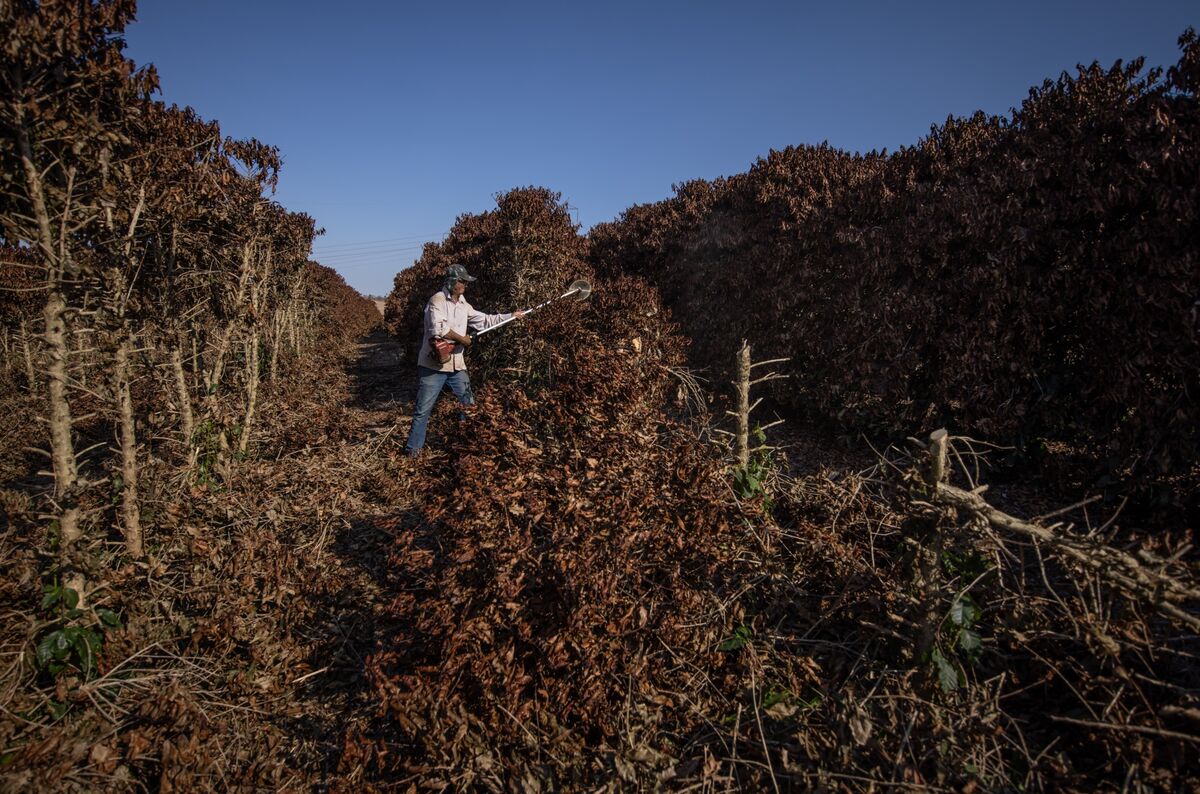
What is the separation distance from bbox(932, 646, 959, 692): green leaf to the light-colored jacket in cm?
482

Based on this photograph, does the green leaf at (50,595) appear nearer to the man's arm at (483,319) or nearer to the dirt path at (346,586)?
the dirt path at (346,586)

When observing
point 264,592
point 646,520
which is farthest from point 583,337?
point 264,592

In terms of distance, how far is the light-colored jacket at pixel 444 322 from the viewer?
5.60 m

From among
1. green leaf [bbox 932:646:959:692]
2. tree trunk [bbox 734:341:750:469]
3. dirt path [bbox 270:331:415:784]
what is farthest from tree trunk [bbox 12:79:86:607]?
green leaf [bbox 932:646:959:692]

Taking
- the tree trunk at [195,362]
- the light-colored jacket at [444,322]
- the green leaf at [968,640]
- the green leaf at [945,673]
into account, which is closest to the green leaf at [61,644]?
the tree trunk at [195,362]

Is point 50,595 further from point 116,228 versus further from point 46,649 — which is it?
point 116,228

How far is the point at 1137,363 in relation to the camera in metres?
3.38

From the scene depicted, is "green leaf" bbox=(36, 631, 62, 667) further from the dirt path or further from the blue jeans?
the blue jeans

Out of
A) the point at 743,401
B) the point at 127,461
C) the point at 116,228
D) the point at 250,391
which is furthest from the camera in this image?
the point at 250,391

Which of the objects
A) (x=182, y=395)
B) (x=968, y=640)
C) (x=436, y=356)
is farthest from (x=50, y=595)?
(x=968, y=640)

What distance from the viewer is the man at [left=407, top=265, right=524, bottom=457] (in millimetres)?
5523

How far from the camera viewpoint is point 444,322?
5.69 meters

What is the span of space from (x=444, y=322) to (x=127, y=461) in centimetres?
296

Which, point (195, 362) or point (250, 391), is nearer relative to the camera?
point (195, 362)
